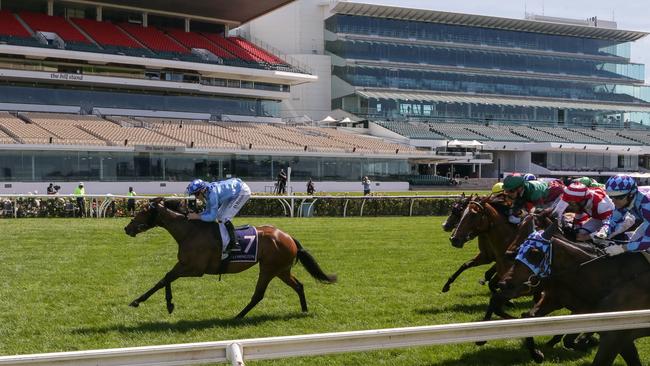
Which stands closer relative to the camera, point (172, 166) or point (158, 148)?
point (158, 148)

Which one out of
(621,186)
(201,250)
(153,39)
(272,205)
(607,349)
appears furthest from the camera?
A: (153,39)

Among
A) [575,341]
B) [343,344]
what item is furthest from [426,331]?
[575,341]

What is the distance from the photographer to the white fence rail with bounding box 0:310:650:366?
334 cm

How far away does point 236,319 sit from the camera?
6984 millimetres

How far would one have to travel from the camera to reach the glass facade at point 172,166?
28938 mm

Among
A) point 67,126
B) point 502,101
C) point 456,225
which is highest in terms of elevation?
point 502,101

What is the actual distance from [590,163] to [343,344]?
174 feet

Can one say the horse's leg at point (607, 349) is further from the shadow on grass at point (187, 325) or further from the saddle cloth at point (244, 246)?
the saddle cloth at point (244, 246)

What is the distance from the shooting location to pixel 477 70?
182 ft

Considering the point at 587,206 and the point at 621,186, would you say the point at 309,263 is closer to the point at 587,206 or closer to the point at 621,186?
the point at 587,206

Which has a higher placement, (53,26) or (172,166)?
(53,26)

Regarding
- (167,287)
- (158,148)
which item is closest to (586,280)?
(167,287)

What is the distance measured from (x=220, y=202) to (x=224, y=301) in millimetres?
1337

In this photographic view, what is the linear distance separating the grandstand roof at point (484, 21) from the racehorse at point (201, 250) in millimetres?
45878
